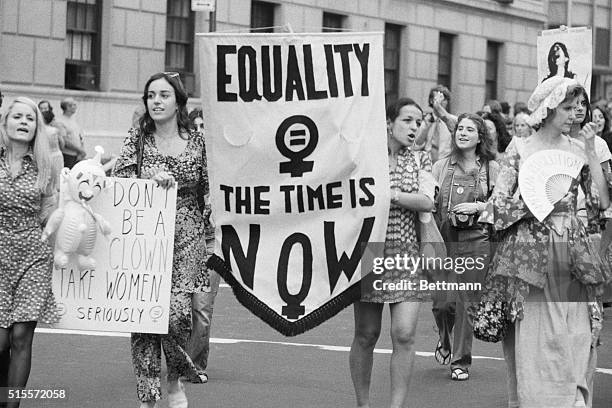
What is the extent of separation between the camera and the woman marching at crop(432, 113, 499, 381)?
421 inches

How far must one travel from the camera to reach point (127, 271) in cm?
838

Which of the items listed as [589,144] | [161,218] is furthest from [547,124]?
[161,218]

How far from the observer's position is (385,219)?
8.08 meters

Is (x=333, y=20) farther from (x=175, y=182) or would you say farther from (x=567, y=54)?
(x=175, y=182)

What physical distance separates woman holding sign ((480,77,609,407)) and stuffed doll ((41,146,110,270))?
7.57ft

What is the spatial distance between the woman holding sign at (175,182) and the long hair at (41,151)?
1.41 feet

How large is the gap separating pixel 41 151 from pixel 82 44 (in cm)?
1731

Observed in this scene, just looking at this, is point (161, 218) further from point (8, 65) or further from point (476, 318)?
point (8, 65)

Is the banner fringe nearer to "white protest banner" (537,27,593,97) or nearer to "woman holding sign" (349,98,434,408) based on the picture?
"woman holding sign" (349,98,434,408)

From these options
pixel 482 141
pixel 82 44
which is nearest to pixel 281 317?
pixel 482 141

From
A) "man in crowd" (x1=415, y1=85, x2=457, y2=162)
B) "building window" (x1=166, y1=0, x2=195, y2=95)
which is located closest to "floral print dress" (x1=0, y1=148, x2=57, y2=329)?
"man in crowd" (x1=415, y1=85, x2=457, y2=162)

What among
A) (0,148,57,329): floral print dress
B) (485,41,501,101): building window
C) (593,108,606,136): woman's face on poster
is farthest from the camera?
(485,41,501,101): building window

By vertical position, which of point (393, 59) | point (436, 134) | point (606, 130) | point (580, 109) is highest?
point (393, 59)

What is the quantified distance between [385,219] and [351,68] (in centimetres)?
92
